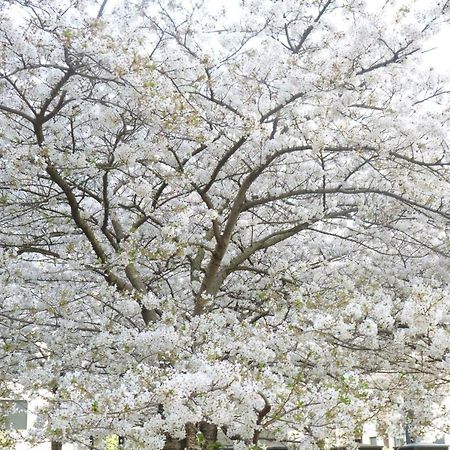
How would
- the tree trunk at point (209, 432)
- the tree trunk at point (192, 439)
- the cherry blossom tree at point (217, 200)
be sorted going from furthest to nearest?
the tree trunk at point (209, 432) → the tree trunk at point (192, 439) → the cherry blossom tree at point (217, 200)

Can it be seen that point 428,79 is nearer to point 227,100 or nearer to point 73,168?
point 227,100

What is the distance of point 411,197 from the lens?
568 centimetres

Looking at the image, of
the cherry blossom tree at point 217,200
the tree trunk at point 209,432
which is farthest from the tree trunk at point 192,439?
the tree trunk at point 209,432

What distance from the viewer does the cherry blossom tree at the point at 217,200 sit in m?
4.19

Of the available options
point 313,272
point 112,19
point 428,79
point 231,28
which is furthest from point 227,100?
point 313,272

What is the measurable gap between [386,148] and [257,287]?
249 centimetres

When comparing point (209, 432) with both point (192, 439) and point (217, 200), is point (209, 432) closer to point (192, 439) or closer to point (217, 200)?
point (192, 439)

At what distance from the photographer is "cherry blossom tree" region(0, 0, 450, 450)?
419cm

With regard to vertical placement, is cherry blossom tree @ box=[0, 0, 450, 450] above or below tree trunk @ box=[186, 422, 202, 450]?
above

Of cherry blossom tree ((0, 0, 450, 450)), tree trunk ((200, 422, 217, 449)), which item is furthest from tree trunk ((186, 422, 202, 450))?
tree trunk ((200, 422, 217, 449))

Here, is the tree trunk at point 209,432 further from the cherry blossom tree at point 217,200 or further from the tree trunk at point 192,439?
the tree trunk at point 192,439

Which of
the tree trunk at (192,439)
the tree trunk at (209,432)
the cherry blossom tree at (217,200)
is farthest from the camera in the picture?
the tree trunk at (209,432)

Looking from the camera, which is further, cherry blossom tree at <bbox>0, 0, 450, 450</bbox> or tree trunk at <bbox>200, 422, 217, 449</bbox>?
tree trunk at <bbox>200, 422, 217, 449</bbox>

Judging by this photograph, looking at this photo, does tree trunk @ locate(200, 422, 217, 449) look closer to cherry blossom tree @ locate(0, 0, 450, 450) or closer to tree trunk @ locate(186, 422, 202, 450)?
cherry blossom tree @ locate(0, 0, 450, 450)
